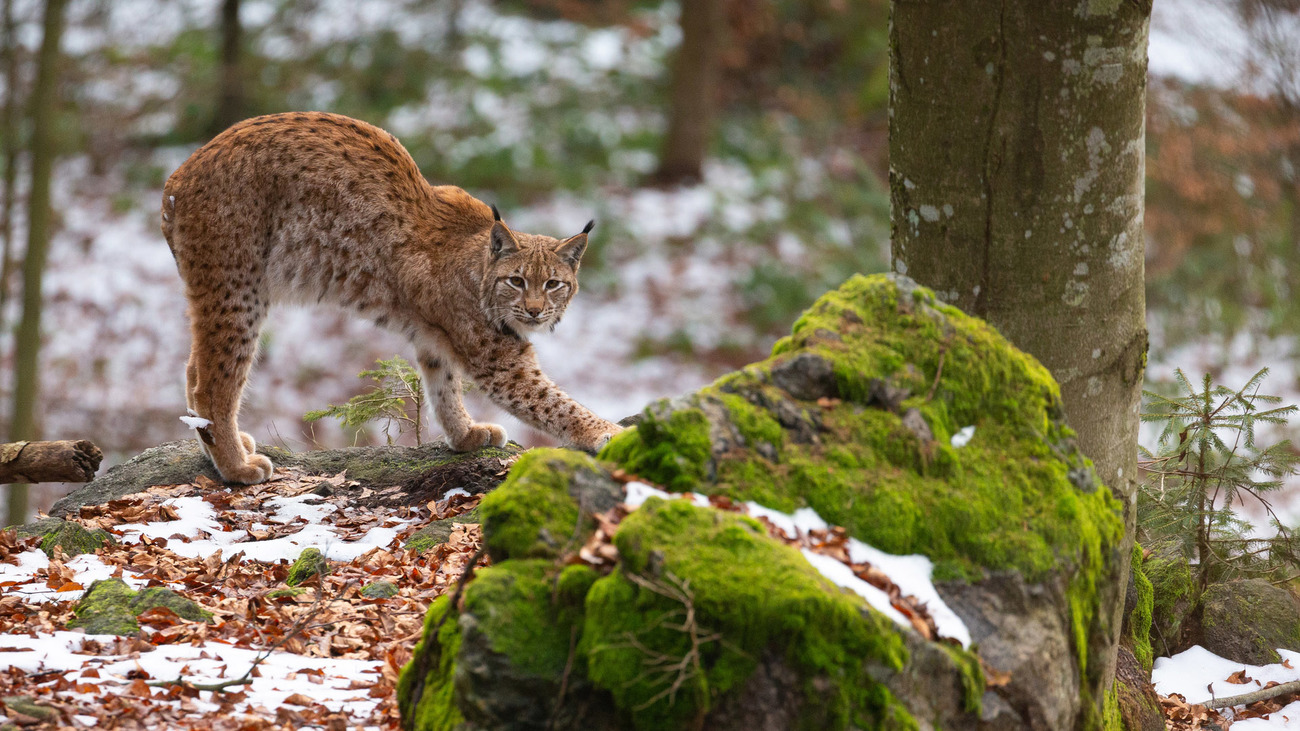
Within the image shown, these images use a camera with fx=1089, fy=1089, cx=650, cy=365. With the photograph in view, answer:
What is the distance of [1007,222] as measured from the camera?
147 inches

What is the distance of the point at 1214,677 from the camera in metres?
4.67

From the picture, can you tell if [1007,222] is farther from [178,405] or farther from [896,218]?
[178,405]

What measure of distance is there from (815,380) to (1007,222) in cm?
102

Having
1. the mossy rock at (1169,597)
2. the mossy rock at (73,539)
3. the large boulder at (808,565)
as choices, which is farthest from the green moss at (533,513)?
the mossy rock at (1169,597)

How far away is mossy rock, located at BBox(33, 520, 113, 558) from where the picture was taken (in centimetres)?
487

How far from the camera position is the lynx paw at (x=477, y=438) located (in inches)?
245

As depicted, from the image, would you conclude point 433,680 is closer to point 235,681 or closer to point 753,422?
point 235,681

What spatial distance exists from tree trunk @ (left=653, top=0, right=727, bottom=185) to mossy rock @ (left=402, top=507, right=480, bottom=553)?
30.6ft

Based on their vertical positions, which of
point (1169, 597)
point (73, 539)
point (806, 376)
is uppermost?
point (1169, 597)

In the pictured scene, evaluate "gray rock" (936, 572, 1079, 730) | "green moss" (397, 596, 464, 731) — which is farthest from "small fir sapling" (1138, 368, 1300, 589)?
"green moss" (397, 596, 464, 731)

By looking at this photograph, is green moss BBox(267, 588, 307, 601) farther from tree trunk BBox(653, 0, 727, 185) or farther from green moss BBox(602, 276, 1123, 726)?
tree trunk BBox(653, 0, 727, 185)

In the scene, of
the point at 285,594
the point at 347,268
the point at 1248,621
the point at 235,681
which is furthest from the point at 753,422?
the point at 347,268

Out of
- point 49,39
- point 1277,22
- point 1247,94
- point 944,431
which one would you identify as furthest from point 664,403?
point 1247,94

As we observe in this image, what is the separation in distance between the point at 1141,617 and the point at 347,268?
4333mm
